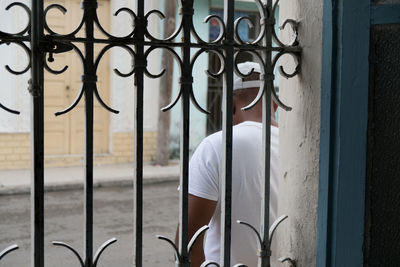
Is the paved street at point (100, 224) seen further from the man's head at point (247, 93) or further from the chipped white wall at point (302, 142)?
the chipped white wall at point (302, 142)

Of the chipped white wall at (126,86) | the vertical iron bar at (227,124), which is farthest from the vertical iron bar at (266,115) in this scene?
the chipped white wall at (126,86)

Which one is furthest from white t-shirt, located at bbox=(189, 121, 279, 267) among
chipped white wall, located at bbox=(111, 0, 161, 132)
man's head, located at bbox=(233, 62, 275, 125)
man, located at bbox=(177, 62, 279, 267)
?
chipped white wall, located at bbox=(111, 0, 161, 132)

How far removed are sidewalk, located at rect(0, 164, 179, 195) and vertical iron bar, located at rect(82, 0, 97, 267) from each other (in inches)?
300

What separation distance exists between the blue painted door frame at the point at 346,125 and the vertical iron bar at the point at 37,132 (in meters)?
0.93

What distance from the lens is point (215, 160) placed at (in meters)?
2.27

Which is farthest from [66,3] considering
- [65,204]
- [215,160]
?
[215,160]

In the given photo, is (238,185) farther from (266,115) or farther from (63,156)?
(63,156)

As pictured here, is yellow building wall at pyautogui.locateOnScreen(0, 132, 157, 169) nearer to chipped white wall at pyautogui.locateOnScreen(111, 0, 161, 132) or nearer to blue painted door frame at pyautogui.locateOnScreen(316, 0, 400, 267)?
chipped white wall at pyautogui.locateOnScreen(111, 0, 161, 132)

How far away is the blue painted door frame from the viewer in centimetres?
172

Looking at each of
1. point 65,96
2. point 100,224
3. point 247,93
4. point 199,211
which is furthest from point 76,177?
point 199,211

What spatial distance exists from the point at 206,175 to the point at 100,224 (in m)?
4.78

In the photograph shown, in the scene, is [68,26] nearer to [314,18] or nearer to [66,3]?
[66,3]

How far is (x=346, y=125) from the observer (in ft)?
5.69

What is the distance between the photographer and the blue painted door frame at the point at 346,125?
5.65 feet
